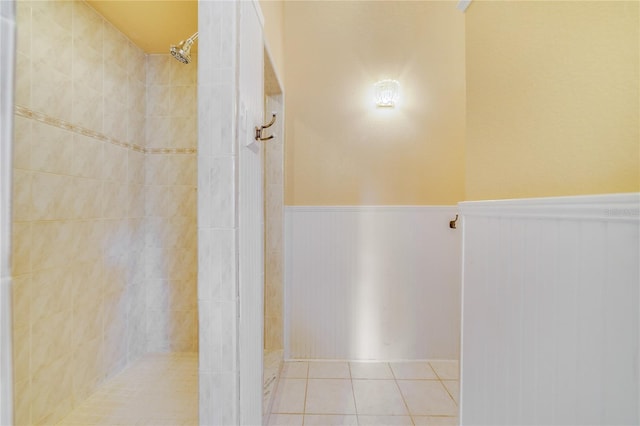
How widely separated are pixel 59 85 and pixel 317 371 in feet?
8.04

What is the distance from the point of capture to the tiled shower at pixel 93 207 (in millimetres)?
1545

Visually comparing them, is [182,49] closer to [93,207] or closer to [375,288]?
[93,207]

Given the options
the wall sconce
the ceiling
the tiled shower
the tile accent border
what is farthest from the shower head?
the wall sconce

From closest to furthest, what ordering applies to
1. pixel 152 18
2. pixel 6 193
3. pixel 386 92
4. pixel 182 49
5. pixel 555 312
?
pixel 6 193 < pixel 555 312 < pixel 182 49 < pixel 152 18 < pixel 386 92

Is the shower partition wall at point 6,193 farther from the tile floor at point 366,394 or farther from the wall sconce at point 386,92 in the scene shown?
the wall sconce at point 386,92

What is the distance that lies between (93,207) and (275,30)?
1.67 meters

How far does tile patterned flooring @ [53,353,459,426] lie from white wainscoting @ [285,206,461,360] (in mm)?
166

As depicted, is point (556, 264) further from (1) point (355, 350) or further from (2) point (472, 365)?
(1) point (355, 350)

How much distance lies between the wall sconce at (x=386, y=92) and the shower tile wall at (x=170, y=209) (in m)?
1.46

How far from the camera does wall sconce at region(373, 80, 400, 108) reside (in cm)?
239

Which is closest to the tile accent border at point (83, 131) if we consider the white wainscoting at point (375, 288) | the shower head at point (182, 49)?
the shower head at point (182, 49)

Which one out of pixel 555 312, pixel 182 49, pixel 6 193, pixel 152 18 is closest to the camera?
pixel 6 193

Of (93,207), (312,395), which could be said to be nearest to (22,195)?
(93,207)

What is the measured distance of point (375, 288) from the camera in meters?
2.46
